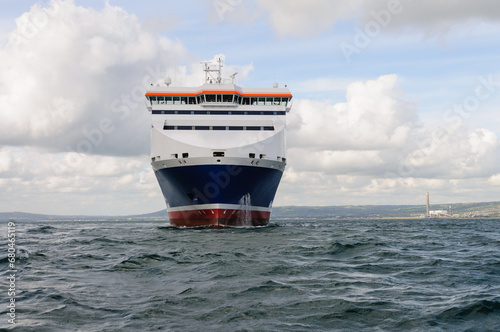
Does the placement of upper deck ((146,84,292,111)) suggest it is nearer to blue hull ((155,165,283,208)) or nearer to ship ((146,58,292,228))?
ship ((146,58,292,228))

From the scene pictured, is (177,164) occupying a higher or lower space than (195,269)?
higher

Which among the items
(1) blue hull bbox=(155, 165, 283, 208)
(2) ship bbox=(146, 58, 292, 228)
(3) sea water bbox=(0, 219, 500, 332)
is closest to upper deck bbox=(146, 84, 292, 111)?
(2) ship bbox=(146, 58, 292, 228)

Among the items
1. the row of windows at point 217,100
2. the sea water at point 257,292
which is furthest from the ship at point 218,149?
the sea water at point 257,292

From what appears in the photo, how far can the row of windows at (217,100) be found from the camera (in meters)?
43.6

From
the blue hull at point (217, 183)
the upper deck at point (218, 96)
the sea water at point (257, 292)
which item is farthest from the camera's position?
the upper deck at point (218, 96)

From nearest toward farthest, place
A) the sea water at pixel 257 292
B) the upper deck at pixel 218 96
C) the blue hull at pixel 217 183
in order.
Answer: the sea water at pixel 257 292 < the blue hull at pixel 217 183 < the upper deck at pixel 218 96

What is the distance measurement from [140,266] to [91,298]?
496 cm

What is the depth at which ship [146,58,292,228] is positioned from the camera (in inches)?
1373

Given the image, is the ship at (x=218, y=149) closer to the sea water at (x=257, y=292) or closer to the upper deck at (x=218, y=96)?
the upper deck at (x=218, y=96)

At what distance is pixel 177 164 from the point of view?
119 ft

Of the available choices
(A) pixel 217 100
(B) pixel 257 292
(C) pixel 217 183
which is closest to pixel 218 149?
(C) pixel 217 183

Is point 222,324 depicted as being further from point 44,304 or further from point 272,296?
point 44,304

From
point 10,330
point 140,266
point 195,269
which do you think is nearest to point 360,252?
point 195,269

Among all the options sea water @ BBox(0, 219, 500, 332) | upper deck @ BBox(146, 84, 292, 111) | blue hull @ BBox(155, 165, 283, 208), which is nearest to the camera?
sea water @ BBox(0, 219, 500, 332)
